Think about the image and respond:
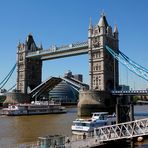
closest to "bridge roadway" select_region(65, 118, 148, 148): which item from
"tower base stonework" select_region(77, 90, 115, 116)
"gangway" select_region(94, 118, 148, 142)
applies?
"gangway" select_region(94, 118, 148, 142)

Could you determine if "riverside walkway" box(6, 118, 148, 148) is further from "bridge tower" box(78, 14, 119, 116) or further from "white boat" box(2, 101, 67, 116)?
"white boat" box(2, 101, 67, 116)

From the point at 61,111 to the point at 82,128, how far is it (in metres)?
50.8

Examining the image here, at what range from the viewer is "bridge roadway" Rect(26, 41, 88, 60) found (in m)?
87.7

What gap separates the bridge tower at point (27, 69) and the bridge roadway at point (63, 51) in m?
5.56

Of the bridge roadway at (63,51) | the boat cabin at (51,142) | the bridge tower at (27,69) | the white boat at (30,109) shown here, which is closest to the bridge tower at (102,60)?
the bridge roadway at (63,51)

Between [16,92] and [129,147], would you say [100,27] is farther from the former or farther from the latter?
[129,147]

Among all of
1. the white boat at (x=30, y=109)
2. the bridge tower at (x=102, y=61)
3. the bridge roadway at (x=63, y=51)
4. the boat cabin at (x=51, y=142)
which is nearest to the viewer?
the boat cabin at (x=51, y=142)

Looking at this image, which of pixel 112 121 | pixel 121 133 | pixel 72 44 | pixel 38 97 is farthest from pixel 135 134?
pixel 38 97

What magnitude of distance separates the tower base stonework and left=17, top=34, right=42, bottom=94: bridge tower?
34806 millimetres

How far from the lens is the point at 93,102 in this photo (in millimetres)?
74750

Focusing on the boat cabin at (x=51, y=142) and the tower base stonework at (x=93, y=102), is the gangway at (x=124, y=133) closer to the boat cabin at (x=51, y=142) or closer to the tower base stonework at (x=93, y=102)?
the boat cabin at (x=51, y=142)

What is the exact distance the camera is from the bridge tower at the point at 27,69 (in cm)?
10713

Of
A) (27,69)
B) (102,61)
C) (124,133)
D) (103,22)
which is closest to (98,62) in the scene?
(102,61)

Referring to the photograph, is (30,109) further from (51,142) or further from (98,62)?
(51,142)
